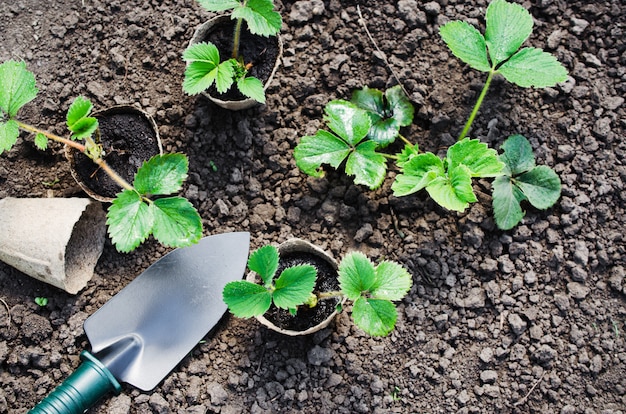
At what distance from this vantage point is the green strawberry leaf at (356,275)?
5.73 feet

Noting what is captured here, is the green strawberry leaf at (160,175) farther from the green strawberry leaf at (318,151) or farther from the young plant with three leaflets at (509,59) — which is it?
the young plant with three leaflets at (509,59)

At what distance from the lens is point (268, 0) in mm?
1833

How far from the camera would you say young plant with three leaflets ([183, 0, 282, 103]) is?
1.83 m

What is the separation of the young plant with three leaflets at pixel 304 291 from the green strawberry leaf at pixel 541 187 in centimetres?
58

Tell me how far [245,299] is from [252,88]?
0.62 m

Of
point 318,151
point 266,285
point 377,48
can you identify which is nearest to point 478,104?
point 377,48

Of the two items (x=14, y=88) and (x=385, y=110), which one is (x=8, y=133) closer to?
(x=14, y=88)

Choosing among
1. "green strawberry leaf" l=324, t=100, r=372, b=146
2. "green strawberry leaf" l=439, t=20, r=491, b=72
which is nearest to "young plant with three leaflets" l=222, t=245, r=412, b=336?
"green strawberry leaf" l=324, t=100, r=372, b=146

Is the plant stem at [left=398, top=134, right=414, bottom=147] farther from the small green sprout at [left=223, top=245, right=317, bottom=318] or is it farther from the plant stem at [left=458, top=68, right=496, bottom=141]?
the small green sprout at [left=223, top=245, right=317, bottom=318]

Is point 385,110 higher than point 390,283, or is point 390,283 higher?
point 385,110

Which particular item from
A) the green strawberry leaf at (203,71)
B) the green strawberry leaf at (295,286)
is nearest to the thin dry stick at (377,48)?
the green strawberry leaf at (203,71)

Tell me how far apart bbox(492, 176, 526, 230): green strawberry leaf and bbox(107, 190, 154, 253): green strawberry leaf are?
3.49ft

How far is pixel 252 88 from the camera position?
1.89m

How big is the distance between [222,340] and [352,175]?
2.23 feet
